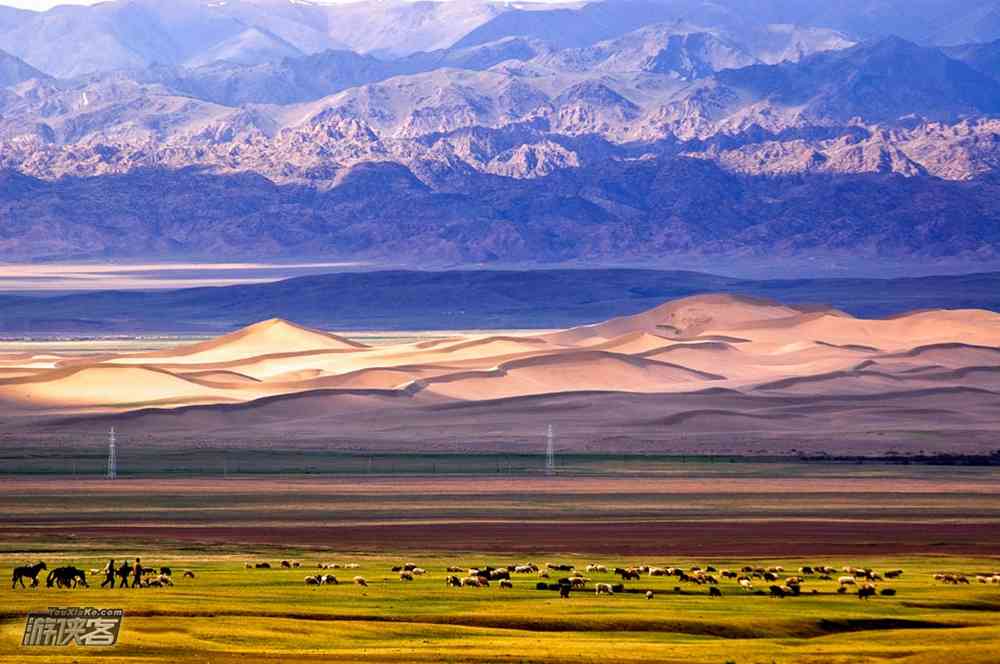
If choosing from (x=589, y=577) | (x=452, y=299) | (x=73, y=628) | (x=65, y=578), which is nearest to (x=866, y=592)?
(x=589, y=577)

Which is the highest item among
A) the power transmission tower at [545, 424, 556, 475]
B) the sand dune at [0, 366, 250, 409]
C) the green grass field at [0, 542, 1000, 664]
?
the sand dune at [0, 366, 250, 409]

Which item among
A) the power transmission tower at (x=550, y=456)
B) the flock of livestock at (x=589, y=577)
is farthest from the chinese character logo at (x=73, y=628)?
the power transmission tower at (x=550, y=456)

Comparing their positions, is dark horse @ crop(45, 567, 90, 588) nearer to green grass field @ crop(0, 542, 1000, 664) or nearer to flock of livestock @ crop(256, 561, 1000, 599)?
green grass field @ crop(0, 542, 1000, 664)

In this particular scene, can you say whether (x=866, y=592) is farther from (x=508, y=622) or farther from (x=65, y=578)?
(x=65, y=578)

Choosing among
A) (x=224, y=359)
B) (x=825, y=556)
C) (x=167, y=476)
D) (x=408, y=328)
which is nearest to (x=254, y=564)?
(x=825, y=556)

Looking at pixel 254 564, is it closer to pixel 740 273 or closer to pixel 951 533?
pixel 951 533

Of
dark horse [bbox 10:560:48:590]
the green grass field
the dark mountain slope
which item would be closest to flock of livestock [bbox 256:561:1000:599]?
the green grass field
